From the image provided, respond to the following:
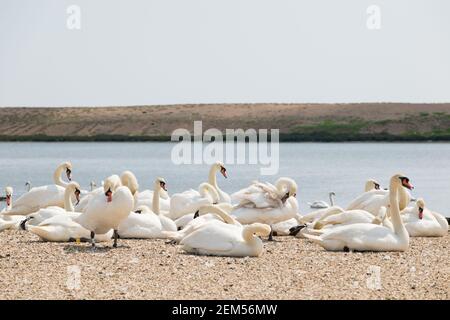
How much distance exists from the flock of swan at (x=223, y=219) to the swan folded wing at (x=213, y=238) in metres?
0.01

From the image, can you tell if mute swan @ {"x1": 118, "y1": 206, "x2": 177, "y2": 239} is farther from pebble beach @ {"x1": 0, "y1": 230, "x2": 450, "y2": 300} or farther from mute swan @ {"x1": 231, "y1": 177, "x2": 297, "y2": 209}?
mute swan @ {"x1": 231, "y1": 177, "x2": 297, "y2": 209}

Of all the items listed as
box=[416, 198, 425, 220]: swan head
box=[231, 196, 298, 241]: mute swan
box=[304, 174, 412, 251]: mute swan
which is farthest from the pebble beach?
box=[416, 198, 425, 220]: swan head

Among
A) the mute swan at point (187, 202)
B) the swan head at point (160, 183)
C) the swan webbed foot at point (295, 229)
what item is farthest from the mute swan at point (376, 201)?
the swan head at point (160, 183)

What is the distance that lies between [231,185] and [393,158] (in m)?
27.3

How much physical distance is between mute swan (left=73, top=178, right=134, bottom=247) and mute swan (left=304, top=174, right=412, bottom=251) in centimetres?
261

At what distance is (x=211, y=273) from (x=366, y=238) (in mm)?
2927

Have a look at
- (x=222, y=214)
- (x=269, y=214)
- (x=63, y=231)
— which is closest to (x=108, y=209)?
(x=63, y=231)

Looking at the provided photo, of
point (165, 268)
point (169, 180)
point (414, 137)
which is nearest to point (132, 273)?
point (165, 268)

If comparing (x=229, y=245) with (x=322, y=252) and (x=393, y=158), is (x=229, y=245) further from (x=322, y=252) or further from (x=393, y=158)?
(x=393, y=158)

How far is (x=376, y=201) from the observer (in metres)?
17.5

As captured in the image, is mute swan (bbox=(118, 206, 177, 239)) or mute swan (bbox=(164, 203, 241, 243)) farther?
mute swan (bbox=(118, 206, 177, 239))

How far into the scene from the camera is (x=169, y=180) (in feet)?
137

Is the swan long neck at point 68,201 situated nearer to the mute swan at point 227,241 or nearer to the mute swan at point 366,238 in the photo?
the mute swan at point 227,241

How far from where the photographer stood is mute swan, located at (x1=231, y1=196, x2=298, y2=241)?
15.9 meters
